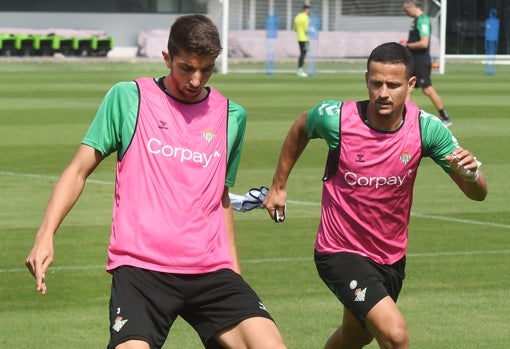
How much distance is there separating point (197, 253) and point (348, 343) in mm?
1794

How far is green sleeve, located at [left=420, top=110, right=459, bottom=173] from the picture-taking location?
7.30 metres

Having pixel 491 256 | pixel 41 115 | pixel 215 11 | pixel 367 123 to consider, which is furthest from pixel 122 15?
pixel 367 123

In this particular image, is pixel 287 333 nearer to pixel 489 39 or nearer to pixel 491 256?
pixel 491 256

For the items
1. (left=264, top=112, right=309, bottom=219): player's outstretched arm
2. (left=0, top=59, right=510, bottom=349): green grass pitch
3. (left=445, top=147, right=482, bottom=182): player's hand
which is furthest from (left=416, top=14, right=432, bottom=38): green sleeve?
(left=445, top=147, right=482, bottom=182): player's hand

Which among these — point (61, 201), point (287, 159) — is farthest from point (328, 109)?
point (61, 201)

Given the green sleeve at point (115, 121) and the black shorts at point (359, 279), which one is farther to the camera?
the black shorts at point (359, 279)

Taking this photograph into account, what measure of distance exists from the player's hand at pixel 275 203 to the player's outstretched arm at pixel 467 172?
93 cm

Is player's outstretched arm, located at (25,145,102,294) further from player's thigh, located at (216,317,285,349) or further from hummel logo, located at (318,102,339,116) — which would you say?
hummel logo, located at (318,102,339,116)

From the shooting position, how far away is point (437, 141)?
24.0ft

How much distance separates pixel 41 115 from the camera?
25859mm

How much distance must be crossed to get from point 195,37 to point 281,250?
6.01 m

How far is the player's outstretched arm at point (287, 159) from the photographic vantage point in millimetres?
7312

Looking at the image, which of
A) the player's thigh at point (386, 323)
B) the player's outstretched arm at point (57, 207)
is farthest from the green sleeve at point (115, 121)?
the player's thigh at point (386, 323)

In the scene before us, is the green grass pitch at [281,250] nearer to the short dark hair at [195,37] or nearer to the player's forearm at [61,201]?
the player's forearm at [61,201]
